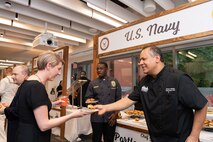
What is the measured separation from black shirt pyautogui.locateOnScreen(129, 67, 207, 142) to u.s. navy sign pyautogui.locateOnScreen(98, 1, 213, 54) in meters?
0.82

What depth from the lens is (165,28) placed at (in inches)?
93.9

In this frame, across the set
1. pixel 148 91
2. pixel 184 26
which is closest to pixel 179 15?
pixel 184 26

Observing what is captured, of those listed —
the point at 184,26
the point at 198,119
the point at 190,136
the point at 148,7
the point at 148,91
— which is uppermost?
the point at 148,7

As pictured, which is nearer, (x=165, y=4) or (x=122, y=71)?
(x=165, y=4)

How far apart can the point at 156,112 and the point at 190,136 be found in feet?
0.98

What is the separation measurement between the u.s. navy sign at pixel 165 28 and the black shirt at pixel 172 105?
0.82m

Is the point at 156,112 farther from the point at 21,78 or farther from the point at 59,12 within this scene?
the point at 59,12

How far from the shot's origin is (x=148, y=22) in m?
2.61

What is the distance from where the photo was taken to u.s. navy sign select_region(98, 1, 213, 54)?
6.64 feet

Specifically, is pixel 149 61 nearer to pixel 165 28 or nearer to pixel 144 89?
pixel 144 89

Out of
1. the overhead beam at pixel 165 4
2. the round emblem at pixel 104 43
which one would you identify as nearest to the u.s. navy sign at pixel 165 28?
the round emblem at pixel 104 43

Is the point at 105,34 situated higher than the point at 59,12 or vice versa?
the point at 59,12

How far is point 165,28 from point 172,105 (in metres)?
1.24

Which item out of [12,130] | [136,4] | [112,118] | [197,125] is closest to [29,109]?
[12,130]
